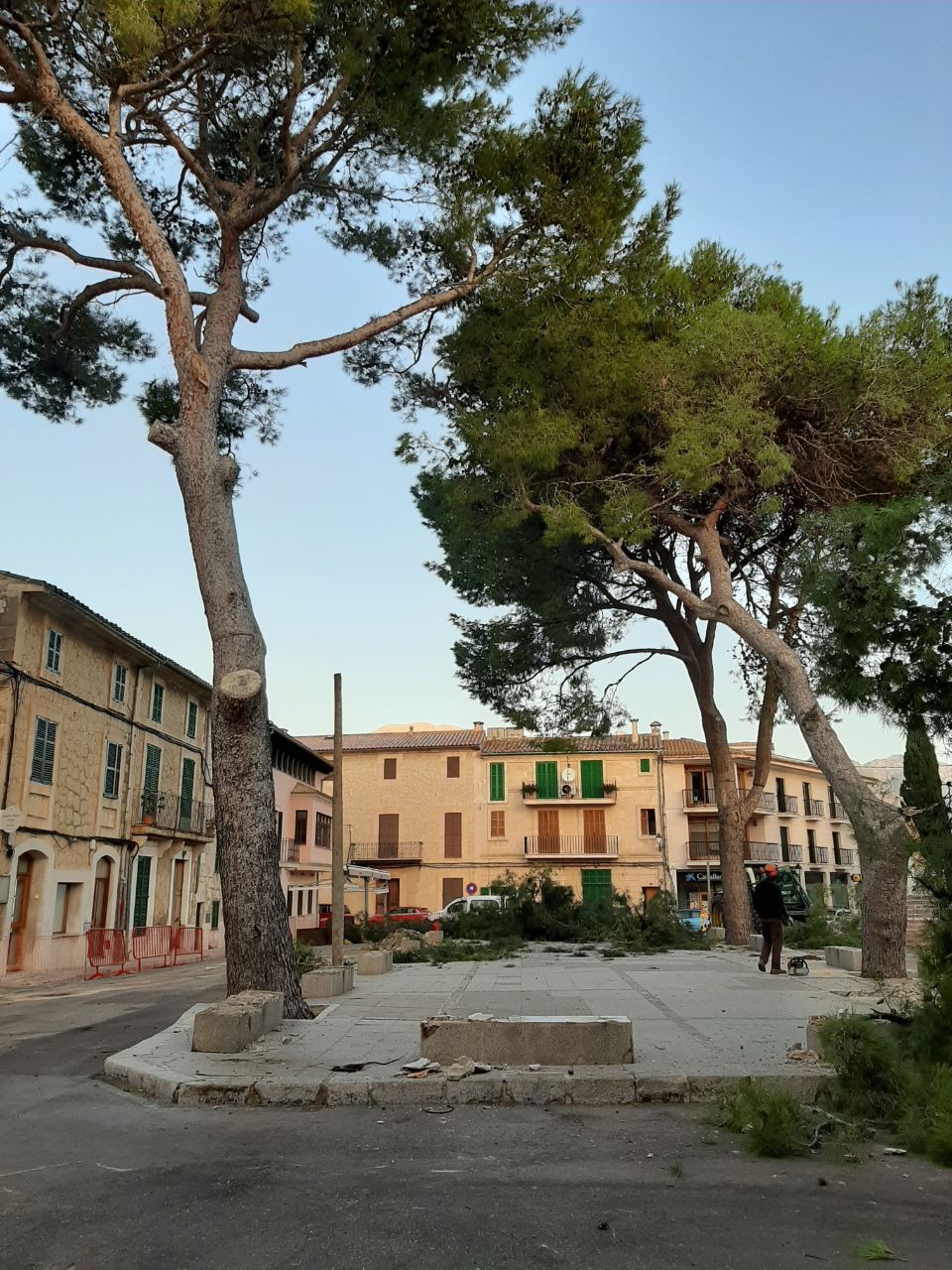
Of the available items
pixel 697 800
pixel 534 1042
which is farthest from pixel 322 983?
pixel 697 800

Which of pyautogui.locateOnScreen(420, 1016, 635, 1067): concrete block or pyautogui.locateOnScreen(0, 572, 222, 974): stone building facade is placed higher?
pyautogui.locateOnScreen(0, 572, 222, 974): stone building facade

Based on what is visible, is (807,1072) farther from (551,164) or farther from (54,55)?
(54,55)

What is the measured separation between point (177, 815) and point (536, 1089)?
2266 cm

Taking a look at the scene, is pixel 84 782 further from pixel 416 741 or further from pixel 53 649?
pixel 416 741

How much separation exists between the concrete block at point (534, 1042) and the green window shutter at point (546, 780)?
127 ft

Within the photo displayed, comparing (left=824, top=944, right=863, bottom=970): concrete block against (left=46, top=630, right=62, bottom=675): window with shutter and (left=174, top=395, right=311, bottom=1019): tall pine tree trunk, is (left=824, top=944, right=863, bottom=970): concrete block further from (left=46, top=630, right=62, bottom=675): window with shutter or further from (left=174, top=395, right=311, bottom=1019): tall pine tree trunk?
(left=46, top=630, right=62, bottom=675): window with shutter

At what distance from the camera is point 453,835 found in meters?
45.2

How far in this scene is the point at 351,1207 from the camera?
3.96 m

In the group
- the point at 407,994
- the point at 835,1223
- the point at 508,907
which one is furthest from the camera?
the point at 508,907

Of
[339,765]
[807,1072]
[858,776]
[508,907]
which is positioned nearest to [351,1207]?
[807,1072]

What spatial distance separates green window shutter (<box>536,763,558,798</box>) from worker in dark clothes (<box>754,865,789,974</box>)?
30995 millimetres

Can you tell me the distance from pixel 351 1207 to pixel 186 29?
12027mm

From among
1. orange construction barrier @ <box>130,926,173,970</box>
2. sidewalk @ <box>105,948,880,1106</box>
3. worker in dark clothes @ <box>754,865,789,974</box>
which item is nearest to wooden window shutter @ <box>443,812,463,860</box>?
orange construction barrier @ <box>130,926,173,970</box>

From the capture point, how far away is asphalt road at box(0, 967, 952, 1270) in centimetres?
350
